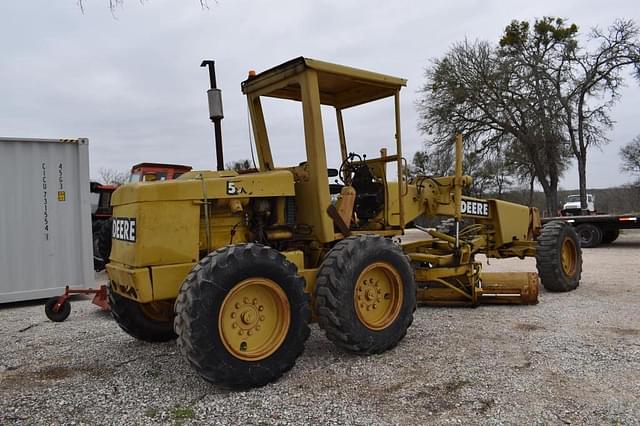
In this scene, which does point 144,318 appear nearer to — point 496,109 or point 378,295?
point 378,295

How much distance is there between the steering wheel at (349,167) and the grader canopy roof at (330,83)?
1.95 feet

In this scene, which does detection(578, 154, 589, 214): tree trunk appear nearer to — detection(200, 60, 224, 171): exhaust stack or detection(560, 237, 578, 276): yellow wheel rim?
detection(560, 237, 578, 276): yellow wheel rim

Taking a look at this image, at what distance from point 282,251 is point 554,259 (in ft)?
15.3

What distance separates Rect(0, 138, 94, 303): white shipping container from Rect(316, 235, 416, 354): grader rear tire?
17.7 feet

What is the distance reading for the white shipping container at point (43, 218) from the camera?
26.3 ft

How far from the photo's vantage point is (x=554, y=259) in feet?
25.6

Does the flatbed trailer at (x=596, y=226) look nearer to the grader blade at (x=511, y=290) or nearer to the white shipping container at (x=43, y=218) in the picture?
the grader blade at (x=511, y=290)

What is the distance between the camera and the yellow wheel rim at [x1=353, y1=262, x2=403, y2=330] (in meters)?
4.65

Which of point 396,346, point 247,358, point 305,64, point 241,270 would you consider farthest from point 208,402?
point 305,64

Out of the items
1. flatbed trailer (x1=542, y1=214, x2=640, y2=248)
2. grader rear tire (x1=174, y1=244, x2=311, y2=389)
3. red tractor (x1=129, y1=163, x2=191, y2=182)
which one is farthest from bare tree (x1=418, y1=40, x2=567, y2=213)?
grader rear tire (x1=174, y1=244, x2=311, y2=389)

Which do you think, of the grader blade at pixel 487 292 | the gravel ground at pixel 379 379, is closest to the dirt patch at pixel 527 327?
the gravel ground at pixel 379 379

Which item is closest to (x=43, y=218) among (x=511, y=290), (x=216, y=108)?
(x=216, y=108)

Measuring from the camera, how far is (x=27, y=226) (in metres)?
8.11

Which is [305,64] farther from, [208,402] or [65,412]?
[65,412]
